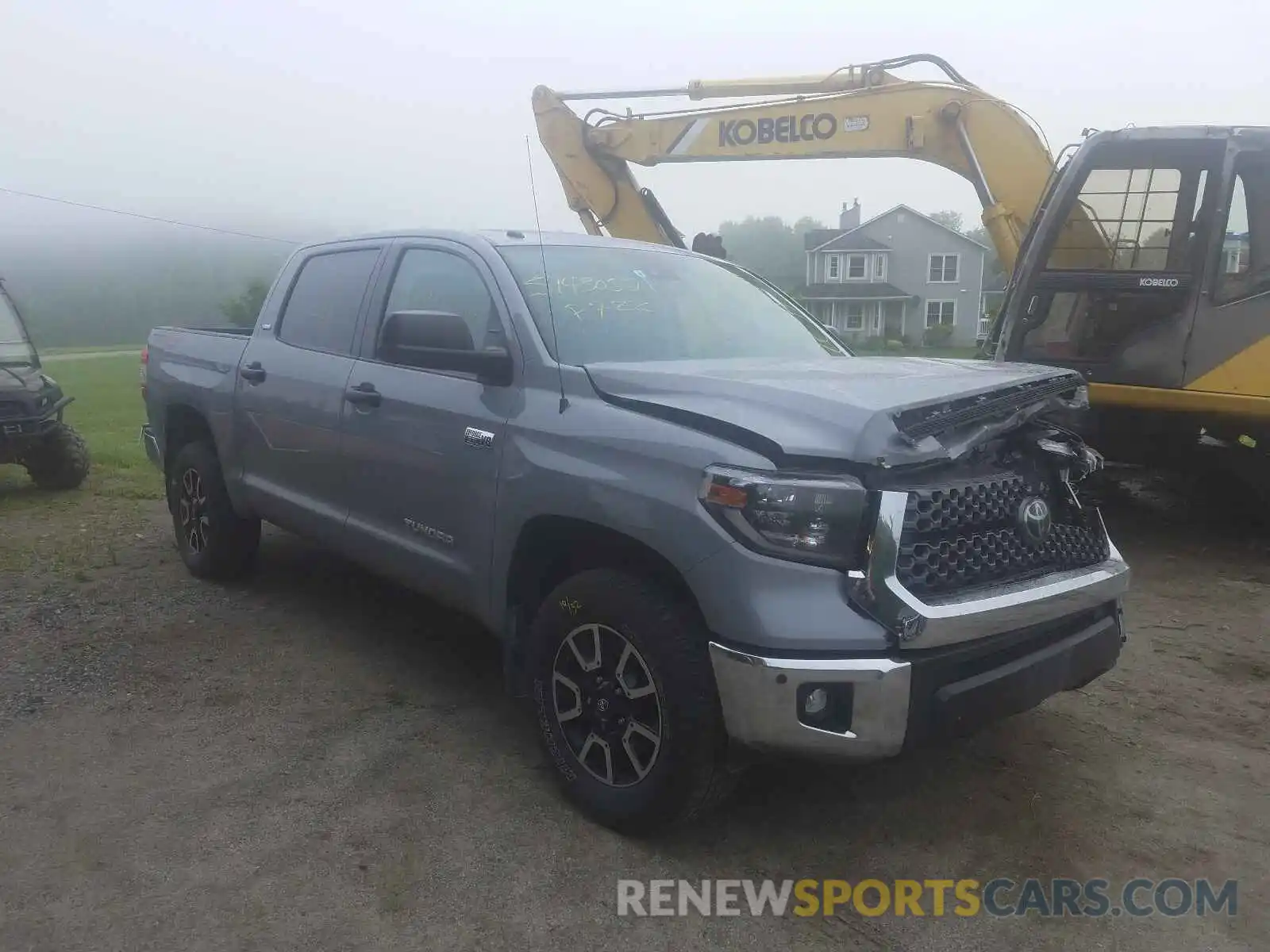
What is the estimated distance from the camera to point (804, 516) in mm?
2701

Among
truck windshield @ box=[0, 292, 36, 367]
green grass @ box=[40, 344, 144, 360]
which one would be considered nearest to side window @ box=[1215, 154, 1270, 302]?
green grass @ box=[40, 344, 144, 360]

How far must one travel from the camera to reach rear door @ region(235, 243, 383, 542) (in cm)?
450

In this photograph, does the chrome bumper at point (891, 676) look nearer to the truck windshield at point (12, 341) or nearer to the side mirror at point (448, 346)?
the side mirror at point (448, 346)

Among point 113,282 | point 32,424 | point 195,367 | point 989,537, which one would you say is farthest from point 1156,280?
point 113,282

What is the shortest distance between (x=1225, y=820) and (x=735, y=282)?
107 inches

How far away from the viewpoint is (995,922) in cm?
277

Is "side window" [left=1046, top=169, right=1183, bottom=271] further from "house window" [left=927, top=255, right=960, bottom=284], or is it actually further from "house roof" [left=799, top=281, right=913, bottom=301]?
"house roof" [left=799, top=281, right=913, bottom=301]

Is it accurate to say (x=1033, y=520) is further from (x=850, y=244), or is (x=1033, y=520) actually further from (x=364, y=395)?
(x=850, y=244)

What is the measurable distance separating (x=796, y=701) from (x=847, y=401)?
816mm

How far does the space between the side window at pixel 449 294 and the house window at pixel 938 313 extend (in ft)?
34.3

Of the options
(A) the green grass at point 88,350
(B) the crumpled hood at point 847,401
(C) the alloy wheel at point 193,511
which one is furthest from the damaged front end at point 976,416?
(A) the green grass at point 88,350

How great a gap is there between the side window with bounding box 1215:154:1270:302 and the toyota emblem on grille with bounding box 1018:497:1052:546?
14.0 ft

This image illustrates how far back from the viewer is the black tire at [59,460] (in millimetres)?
8641

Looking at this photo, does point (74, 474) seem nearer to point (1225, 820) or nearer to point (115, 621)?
point (115, 621)
